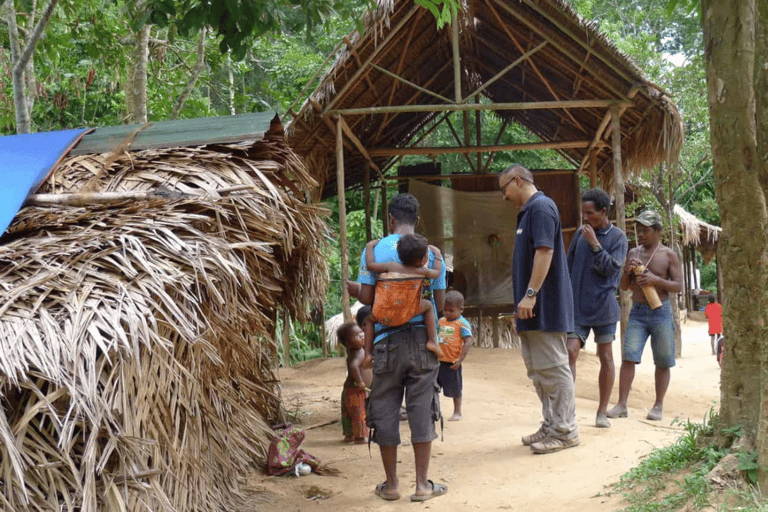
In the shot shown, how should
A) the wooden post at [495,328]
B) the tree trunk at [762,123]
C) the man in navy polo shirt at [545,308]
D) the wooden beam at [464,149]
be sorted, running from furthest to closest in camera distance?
the wooden post at [495,328] < the wooden beam at [464,149] < the man in navy polo shirt at [545,308] < the tree trunk at [762,123]

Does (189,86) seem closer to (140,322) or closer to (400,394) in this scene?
(400,394)

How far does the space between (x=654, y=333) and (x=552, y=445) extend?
1504 millimetres

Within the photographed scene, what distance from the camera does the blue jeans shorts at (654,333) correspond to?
5.43m

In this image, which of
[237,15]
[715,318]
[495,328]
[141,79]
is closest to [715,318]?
[715,318]

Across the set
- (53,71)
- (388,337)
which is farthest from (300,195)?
(53,71)

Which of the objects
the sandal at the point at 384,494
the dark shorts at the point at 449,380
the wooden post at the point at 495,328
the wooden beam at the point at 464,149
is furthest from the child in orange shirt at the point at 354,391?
the wooden post at the point at 495,328

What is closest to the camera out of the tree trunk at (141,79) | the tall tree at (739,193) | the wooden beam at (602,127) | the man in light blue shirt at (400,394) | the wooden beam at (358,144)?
the tall tree at (739,193)

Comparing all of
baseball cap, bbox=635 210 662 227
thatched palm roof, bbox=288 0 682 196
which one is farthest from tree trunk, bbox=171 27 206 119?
baseball cap, bbox=635 210 662 227

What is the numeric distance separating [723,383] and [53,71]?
877 cm

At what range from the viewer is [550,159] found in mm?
15688

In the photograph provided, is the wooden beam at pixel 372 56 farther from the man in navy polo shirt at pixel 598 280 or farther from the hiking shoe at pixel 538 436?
the hiking shoe at pixel 538 436

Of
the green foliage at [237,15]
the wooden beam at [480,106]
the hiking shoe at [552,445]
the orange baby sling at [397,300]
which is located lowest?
the hiking shoe at [552,445]

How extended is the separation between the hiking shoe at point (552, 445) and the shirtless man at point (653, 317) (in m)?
1.11

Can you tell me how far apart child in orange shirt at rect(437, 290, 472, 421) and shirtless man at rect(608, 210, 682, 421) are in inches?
44.1
